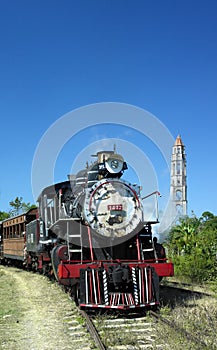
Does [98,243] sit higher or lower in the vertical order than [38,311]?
higher

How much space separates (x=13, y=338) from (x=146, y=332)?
8.13 ft

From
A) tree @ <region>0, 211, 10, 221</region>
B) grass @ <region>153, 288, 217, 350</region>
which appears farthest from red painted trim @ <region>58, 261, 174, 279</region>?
tree @ <region>0, 211, 10, 221</region>

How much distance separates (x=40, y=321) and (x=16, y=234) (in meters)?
14.6

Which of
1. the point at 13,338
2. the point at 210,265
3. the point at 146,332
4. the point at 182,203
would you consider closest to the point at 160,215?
the point at 146,332

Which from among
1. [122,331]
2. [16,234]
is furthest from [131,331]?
[16,234]

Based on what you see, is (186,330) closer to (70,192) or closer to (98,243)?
(98,243)

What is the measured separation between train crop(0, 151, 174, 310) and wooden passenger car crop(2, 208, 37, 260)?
788 centimetres

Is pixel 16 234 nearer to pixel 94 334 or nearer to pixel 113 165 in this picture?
pixel 113 165

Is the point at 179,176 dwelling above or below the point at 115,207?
above

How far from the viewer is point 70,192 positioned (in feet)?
43.9

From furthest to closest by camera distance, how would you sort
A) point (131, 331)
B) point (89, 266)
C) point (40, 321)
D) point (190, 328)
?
point (89, 266)
point (40, 321)
point (131, 331)
point (190, 328)

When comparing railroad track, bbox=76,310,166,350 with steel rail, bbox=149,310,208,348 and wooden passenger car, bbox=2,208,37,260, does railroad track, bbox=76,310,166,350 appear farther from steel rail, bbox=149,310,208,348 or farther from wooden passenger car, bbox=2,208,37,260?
wooden passenger car, bbox=2,208,37,260

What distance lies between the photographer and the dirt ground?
7.61 meters

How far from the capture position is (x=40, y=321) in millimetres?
9422
